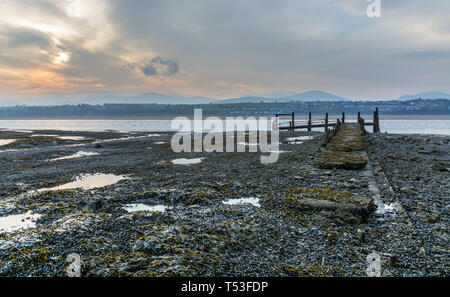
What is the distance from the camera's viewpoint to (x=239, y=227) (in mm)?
5285

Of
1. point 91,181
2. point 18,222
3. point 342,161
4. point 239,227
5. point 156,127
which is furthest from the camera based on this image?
point 156,127

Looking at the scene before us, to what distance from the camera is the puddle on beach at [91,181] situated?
32.2ft

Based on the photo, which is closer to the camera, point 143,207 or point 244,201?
point 143,207

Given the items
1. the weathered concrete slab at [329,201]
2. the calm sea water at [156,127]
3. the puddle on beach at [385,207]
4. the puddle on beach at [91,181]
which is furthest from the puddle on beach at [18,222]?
the calm sea water at [156,127]

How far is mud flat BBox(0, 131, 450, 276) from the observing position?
3.96 m

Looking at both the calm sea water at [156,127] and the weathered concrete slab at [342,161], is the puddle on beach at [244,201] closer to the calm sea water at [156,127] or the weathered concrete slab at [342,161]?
the weathered concrete slab at [342,161]

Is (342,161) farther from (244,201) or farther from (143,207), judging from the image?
(143,207)

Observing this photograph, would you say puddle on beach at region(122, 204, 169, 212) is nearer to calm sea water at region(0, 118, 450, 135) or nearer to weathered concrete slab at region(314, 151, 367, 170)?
weathered concrete slab at region(314, 151, 367, 170)

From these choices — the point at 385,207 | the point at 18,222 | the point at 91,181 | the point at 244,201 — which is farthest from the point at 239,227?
the point at 91,181

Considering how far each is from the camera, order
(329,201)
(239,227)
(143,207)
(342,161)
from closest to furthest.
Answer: (239,227) → (329,201) → (143,207) → (342,161)

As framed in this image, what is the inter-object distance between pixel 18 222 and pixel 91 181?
4.79 meters

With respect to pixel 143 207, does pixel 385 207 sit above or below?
above

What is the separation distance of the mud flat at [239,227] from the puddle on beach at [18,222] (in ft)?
Answer: 0.16
